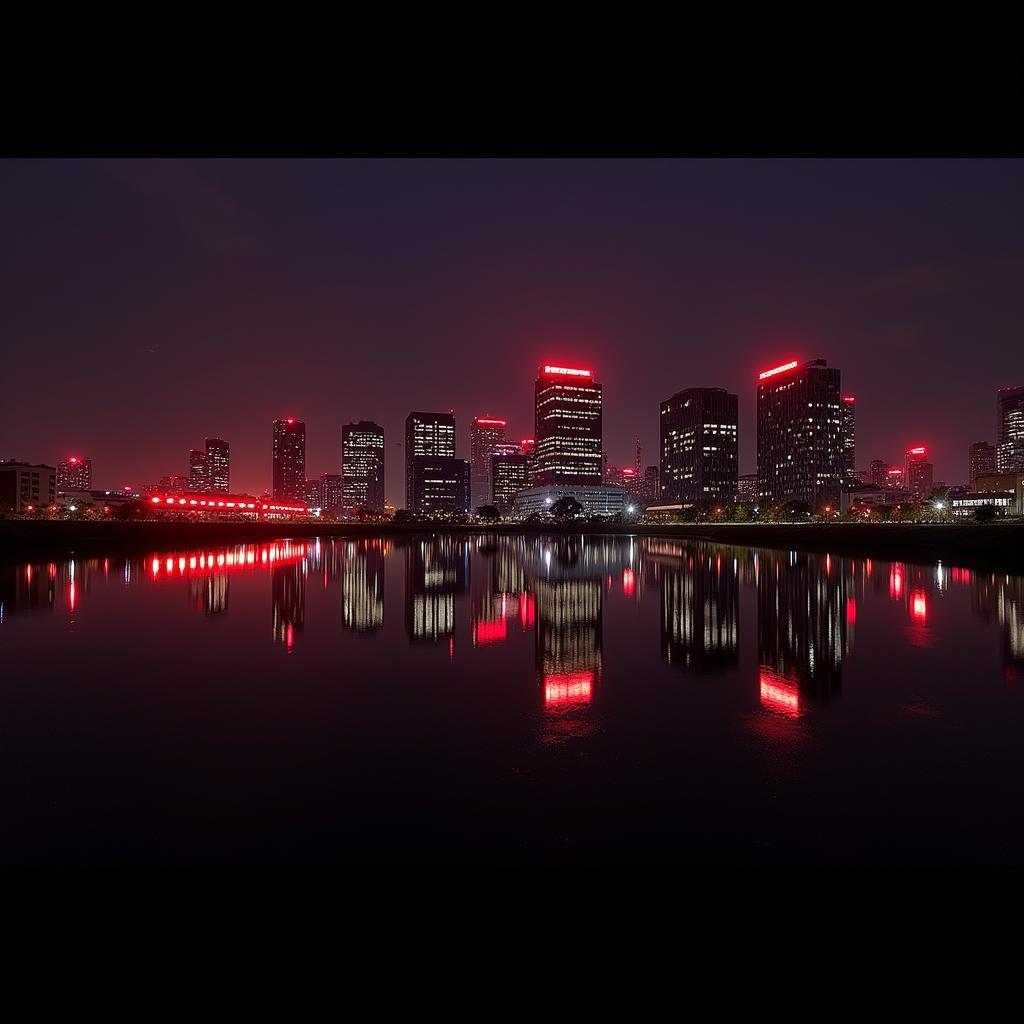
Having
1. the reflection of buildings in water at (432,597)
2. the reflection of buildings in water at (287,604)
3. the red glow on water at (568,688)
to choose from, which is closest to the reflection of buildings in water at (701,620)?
the red glow on water at (568,688)

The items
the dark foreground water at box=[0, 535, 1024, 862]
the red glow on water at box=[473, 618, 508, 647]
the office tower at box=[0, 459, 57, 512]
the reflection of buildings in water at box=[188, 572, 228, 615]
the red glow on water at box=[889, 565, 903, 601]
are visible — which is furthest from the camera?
the office tower at box=[0, 459, 57, 512]

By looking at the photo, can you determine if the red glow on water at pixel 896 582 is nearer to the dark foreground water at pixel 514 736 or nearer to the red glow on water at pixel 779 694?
the dark foreground water at pixel 514 736

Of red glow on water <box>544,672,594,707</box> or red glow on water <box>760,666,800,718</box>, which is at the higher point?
red glow on water <box>760,666,800,718</box>

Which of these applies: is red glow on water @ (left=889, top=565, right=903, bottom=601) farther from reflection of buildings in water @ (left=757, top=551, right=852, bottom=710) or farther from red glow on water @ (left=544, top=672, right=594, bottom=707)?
red glow on water @ (left=544, top=672, right=594, bottom=707)

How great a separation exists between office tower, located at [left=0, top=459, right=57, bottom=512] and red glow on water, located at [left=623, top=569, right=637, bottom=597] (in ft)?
528

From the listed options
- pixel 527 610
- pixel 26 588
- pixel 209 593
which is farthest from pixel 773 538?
pixel 26 588

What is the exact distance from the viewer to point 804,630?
17.8 metres

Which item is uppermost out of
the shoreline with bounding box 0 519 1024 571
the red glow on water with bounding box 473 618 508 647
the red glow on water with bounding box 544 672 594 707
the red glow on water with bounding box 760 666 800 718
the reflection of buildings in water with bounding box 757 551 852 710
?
the shoreline with bounding box 0 519 1024 571

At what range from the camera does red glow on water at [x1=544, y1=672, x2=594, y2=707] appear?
1124 centimetres

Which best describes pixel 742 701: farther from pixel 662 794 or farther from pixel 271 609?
pixel 271 609

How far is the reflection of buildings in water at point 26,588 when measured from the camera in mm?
22655

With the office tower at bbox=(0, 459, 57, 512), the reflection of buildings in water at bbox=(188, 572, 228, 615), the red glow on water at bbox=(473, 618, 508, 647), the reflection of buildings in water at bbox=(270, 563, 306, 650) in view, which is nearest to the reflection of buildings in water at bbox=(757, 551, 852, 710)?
the red glow on water at bbox=(473, 618, 508, 647)

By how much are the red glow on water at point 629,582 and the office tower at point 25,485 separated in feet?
528

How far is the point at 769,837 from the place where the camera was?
20.2ft
